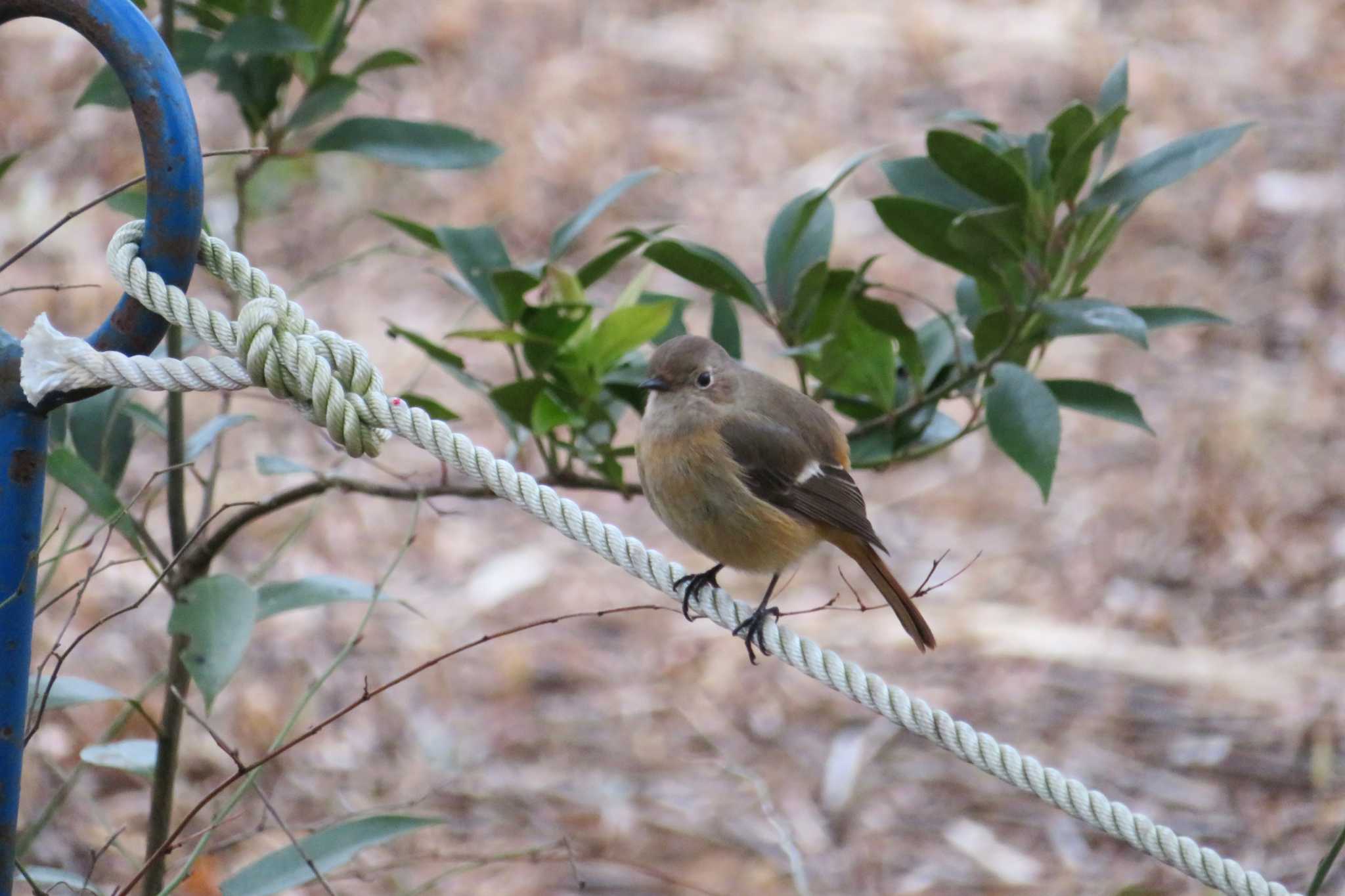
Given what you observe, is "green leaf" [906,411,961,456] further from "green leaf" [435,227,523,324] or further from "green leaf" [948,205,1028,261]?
"green leaf" [435,227,523,324]

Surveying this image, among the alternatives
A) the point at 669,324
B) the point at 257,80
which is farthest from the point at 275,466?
the point at 669,324

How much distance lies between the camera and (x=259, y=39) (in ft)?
8.18

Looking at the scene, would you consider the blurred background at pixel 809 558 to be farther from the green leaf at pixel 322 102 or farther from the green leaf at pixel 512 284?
the green leaf at pixel 322 102

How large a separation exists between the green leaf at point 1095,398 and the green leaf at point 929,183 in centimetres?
39

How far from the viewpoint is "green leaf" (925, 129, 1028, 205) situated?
2.47 m

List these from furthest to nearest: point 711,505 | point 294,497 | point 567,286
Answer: point 711,505
point 567,286
point 294,497

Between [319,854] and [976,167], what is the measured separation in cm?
160

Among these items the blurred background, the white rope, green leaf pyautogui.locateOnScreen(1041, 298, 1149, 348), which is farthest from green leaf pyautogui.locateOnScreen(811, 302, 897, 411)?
the white rope

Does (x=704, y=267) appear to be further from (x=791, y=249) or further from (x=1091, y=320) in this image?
(x=1091, y=320)

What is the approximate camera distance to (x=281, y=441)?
5.61 m

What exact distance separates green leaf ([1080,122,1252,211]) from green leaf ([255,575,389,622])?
147 centimetres

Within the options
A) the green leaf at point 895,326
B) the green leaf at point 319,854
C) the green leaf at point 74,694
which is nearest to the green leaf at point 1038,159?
the green leaf at point 895,326

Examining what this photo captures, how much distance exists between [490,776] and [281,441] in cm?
193

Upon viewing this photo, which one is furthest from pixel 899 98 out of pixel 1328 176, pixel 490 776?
pixel 490 776
